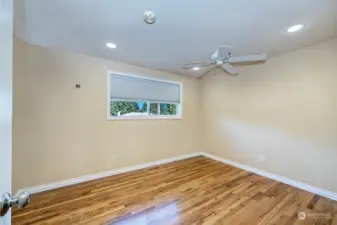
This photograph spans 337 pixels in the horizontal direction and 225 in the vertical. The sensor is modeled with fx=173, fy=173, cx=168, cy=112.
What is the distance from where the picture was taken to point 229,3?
1866 millimetres

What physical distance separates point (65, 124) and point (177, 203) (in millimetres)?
2167

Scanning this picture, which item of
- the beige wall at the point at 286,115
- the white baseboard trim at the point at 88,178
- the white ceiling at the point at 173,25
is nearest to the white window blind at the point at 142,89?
the white ceiling at the point at 173,25

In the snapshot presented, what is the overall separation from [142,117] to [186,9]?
92.6 inches

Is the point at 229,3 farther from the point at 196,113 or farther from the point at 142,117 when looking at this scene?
the point at 196,113

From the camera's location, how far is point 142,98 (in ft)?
12.4

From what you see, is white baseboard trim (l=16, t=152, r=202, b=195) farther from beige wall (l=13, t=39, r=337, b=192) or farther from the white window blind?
the white window blind

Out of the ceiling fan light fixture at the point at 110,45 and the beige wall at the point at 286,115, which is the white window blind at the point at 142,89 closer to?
the ceiling fan light fixture at the point at 110,45

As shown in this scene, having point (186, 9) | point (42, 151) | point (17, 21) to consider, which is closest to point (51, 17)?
point (17, 21)

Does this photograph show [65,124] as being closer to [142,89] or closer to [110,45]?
[110,45]

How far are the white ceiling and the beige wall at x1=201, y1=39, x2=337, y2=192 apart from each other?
0.41m

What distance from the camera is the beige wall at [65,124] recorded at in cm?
249

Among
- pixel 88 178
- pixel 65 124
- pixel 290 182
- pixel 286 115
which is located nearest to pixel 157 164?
pixel 88 178

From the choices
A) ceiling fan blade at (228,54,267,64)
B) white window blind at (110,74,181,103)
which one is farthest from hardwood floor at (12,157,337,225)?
ceiling fan blade at (228,54,267,64)

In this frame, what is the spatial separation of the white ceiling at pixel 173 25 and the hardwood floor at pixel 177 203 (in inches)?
89.9
